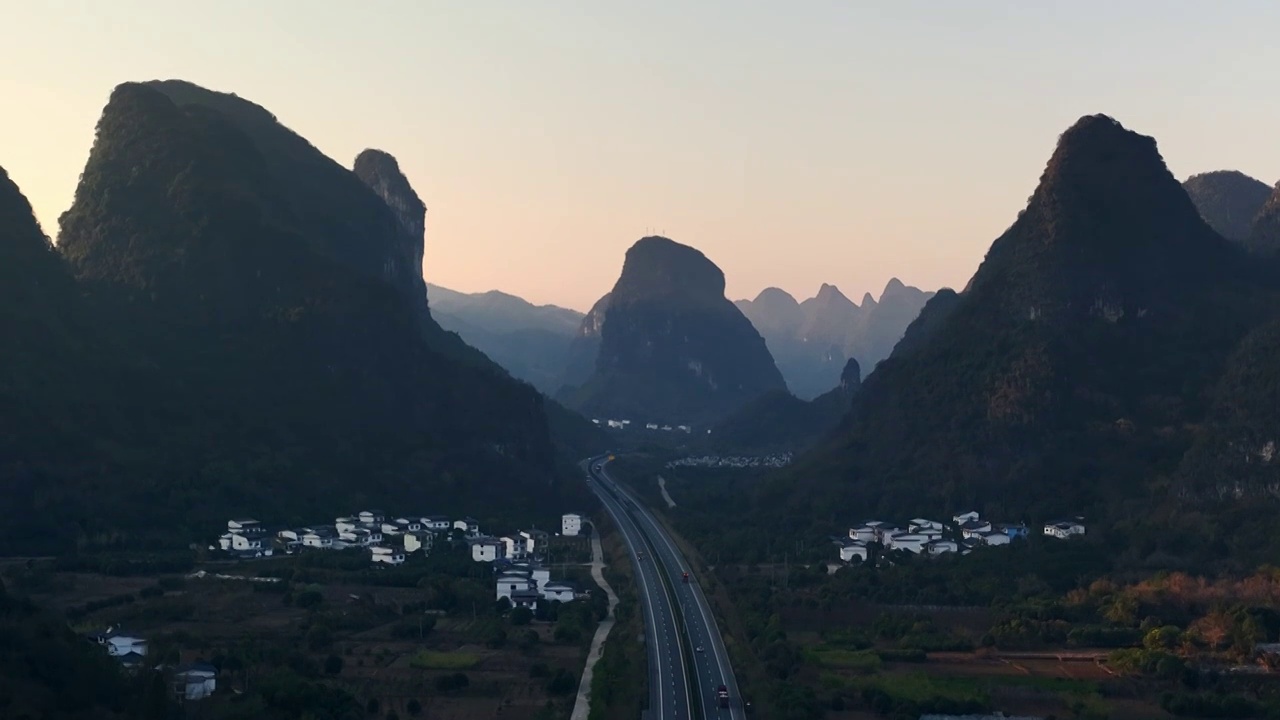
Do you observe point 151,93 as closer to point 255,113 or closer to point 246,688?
point 255,113

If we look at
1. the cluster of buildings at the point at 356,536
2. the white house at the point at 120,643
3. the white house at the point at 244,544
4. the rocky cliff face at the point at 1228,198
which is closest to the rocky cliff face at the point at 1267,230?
the rocky cliff face at the point at 1228,198

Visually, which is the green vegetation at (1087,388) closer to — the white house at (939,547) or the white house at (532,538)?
the white house at (939,547)

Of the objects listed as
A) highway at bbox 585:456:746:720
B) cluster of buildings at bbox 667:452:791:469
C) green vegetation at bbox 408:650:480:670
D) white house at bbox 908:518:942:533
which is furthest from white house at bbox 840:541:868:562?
cluster of buildings at bbox 667:452:791:469

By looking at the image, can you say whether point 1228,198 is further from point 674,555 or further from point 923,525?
point 674,555

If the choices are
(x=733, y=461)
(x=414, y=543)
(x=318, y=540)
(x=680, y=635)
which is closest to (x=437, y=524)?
(x=414, y=543)

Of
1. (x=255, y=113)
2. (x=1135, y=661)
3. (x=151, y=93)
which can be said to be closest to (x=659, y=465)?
(x=255, y=113)
